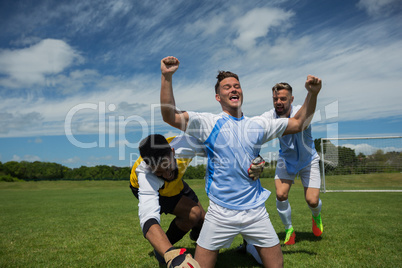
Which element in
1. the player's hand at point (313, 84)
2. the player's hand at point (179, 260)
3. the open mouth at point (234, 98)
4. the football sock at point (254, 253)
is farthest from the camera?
the football sock at point (254, 253)

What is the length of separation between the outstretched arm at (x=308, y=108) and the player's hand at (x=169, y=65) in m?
1.41

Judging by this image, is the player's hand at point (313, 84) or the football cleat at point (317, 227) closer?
the player's hand at point (313, 84)

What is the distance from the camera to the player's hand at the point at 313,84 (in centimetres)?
A: 287

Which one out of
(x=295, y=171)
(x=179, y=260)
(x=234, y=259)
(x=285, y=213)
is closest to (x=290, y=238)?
(x=285, y=213)

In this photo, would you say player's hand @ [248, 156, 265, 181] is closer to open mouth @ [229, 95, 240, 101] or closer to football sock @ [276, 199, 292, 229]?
open mouth @ [229, 95, 240, 101]

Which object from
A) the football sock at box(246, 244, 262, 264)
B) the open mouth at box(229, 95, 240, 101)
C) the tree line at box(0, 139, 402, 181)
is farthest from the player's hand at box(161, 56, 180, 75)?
the football sock at box(246, 244, 262, 264)

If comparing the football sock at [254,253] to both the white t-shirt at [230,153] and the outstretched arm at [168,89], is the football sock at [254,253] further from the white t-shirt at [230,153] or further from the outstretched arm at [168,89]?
the outstretched arm at [168,89]

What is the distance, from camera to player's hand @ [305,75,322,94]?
287cm

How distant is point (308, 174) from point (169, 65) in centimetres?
379

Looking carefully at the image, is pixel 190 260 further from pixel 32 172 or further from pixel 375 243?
pixel 32 172

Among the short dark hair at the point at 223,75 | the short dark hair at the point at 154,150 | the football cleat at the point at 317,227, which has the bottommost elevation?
the football cleat at the point at 317,227

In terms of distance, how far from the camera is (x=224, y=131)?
2916mm

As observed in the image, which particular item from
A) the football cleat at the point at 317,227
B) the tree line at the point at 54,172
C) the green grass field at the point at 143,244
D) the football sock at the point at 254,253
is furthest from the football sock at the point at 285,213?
the tree line at the point at 54,172

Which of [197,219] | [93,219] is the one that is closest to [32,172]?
[93,219]
